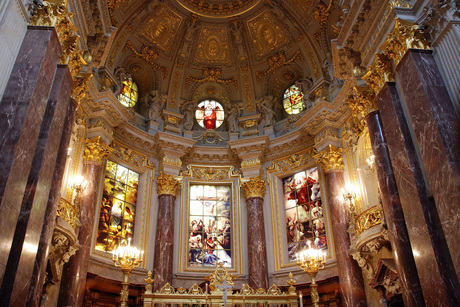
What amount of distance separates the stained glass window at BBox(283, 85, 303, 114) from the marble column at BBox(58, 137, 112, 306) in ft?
27.8

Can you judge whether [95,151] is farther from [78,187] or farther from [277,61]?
[277,61]

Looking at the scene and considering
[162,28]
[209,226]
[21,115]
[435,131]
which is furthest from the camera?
[162,28]

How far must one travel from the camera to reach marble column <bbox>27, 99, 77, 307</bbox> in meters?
7.21

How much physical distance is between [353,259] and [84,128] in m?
10.1

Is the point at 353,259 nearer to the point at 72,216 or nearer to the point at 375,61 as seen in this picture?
the point at 375,61

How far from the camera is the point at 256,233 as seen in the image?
1588 cm

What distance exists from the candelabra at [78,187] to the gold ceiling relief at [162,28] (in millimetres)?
8159

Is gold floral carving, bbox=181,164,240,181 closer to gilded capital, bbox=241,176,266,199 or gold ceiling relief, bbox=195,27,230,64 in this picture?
gilded capital, bbox=241,176,266,199

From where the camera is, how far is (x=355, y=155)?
14.2 meters

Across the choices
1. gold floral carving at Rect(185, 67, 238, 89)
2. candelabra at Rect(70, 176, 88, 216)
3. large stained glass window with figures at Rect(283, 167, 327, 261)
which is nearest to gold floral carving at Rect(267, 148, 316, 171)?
large stained glass window with figures at Rect(283, 167, 327, 261)

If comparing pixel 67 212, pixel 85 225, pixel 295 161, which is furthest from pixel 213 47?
pixel 67 212

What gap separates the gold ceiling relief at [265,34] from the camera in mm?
18734

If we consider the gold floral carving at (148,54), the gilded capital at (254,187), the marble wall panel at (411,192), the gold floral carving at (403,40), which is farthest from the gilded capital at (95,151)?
the gold floral carving at (403,40)

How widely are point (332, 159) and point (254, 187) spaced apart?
3.56 metres
